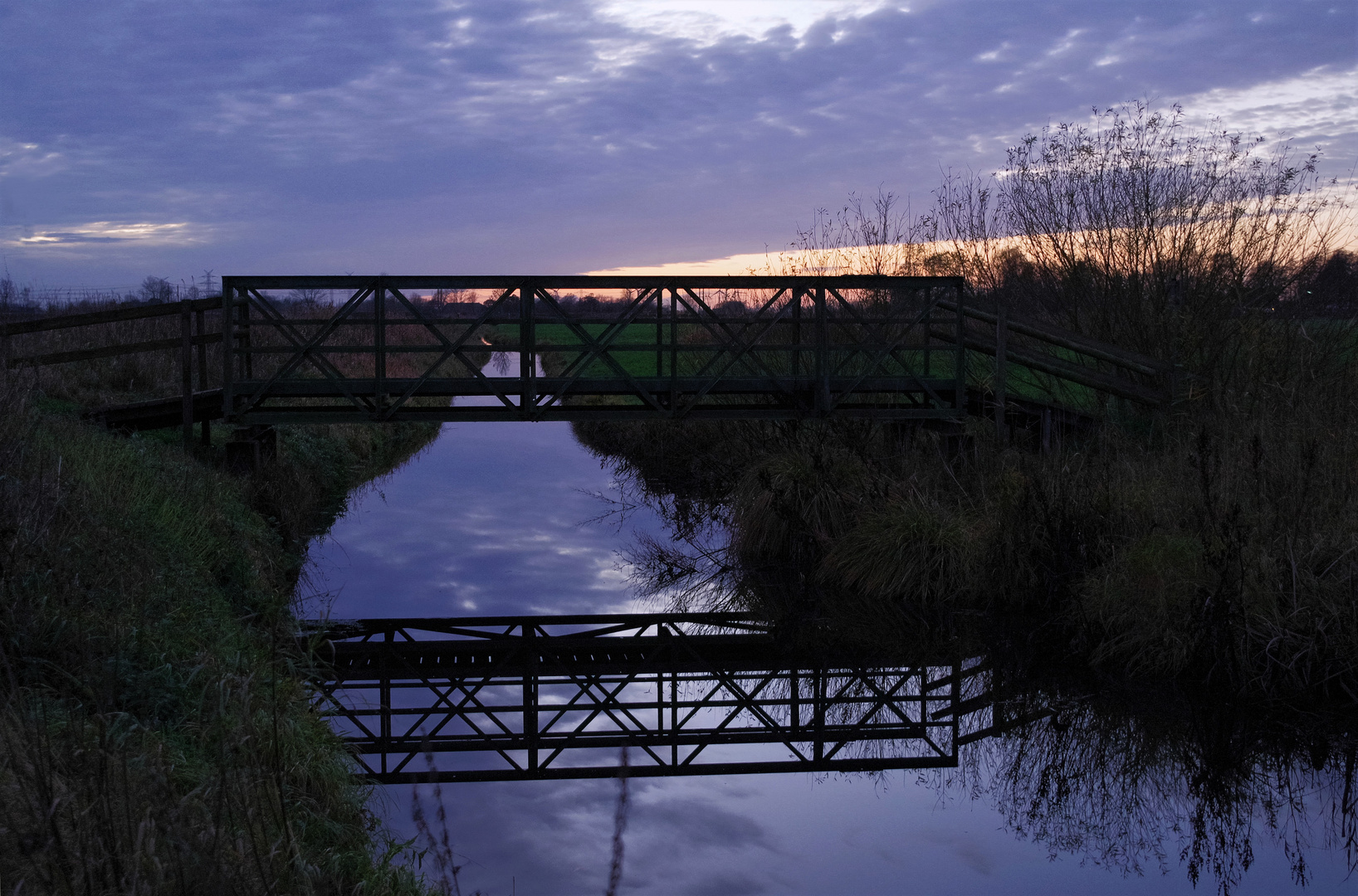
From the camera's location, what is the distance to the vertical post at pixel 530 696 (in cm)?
704

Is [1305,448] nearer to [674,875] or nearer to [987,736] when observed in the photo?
[987,736]

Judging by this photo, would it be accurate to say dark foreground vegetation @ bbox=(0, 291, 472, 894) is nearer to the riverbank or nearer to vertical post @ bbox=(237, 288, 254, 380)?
the riverbank

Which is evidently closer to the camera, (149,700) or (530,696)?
(149,700)

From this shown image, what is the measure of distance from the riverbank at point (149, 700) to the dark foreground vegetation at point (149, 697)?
0.05ft

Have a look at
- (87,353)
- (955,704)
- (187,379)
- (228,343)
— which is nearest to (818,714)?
(955,704)

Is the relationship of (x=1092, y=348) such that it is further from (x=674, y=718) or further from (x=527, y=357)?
(x=674, y=718)

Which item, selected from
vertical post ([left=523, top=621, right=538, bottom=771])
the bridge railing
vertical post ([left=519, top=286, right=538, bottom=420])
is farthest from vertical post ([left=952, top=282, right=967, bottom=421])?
the bridge railing

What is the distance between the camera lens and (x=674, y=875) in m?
5.42

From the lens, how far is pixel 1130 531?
Answer: 29.8 feet

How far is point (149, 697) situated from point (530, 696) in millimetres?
3319

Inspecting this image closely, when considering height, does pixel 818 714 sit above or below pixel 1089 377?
below

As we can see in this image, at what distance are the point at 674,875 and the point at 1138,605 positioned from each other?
4318 millimetres

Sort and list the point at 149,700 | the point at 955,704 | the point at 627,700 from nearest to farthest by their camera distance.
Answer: the point at 149,700 < the point at 955,704 < the point at 627,700

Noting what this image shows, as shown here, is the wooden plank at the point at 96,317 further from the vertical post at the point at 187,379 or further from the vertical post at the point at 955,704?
the vertical post at the point at 955,704
